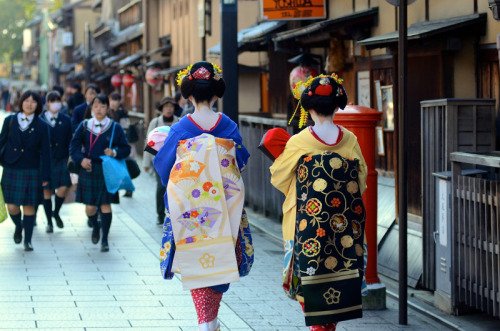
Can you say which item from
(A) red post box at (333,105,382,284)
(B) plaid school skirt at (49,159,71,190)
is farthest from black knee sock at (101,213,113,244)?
(A) red post box at (333,105,382,284)

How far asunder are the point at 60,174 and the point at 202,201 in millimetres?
8399

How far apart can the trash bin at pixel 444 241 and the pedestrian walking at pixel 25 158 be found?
5426 mm

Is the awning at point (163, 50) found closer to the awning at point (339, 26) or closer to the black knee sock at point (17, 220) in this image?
the awning at point (339, 26)

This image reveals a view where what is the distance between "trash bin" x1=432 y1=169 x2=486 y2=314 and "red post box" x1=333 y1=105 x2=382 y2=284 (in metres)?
0.53

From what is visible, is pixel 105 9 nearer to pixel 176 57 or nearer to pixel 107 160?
pixel 176 57

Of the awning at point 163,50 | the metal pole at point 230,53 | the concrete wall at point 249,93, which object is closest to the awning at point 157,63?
the awning at point 163,50

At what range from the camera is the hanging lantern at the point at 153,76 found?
34750 millimetres

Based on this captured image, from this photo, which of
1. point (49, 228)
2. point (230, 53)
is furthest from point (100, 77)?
point (49, 228)

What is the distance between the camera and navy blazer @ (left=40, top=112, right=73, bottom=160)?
15539 mm

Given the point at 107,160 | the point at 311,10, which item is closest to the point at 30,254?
the point at 107,160

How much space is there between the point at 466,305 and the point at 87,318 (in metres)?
3.01

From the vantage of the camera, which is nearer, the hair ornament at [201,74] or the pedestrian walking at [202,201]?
the pedestrian walking at [202,201]

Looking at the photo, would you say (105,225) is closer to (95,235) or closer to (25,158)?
(95,235)

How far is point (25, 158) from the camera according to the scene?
43.4 ft
